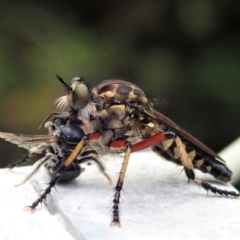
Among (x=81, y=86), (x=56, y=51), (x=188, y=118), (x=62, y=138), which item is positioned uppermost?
(x=81, y=86)

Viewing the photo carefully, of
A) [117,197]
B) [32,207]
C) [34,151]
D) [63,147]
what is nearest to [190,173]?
[117,197]

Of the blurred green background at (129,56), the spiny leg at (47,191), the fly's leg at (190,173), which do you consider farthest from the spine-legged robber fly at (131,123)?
the blurred green background at (129,56)

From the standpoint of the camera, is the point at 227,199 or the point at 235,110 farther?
the point at 235,110

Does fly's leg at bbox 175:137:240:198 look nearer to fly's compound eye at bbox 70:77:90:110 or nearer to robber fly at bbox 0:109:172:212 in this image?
robber fly at bbox 0:109:172:212

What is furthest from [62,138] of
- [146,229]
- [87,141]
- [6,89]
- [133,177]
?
[6,89]

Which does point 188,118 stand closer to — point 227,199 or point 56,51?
point 56,51

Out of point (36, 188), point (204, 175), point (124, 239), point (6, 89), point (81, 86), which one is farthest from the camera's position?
point (6, 89)

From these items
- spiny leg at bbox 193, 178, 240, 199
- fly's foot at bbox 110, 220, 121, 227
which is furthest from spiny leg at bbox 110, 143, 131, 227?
spiny leg at bbox 193, 178, 240, 199

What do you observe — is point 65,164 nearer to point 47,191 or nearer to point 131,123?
point 47,191

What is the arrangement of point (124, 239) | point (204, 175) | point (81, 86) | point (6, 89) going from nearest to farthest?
point (124, 239) < point (81, 86) < point (204, 175) < point (6, 89)

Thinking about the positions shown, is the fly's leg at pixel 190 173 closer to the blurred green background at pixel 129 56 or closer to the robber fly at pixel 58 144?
the robber fly at pixel 58 144
